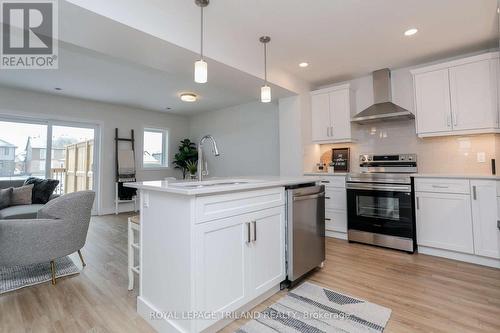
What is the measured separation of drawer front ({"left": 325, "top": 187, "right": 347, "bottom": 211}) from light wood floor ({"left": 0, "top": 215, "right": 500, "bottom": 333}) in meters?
0.79

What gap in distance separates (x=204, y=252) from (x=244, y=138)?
174 inches

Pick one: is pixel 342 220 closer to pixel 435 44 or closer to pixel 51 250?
pixel 435 44

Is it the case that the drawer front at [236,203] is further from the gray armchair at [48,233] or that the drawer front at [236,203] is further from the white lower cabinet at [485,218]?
the white lower cabinet at [485,218]

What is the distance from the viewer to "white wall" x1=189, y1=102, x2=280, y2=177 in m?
5.25

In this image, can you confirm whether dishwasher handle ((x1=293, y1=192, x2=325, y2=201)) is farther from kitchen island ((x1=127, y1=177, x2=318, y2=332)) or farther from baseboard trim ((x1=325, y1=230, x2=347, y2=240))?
A: baseboard trim ((x1=325, y1=230, x2=347, y2=240))

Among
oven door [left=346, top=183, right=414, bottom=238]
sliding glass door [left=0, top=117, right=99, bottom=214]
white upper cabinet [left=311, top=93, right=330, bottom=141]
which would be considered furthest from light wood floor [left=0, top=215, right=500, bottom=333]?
sliding glass door [left=0, top=117, right=99, bottom=214]

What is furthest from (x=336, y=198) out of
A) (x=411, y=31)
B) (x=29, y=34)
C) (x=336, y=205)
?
(x=29, y=34)

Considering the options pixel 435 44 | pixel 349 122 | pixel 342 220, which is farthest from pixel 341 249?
pixel 435 44

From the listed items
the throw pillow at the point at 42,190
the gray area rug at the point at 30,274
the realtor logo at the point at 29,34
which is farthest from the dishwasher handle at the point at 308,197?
the throw pillow at the point at 42,190

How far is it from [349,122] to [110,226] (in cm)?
453

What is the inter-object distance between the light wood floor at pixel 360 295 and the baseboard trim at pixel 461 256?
0.33ft

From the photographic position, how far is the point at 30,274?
2516 millimetres

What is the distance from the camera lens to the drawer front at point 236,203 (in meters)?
1.52

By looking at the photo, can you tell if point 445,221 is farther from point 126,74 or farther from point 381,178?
point 126,74
